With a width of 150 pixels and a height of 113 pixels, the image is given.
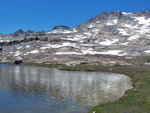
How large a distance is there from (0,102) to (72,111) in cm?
1579

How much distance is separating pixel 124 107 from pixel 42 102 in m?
16.9

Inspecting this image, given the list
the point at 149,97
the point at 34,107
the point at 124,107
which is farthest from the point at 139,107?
the point at 34,107

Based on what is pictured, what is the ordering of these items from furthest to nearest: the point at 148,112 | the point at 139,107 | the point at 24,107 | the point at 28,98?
the point at 28,98 → the point at 24,107 → the point at 139,107 → the point at 148,112

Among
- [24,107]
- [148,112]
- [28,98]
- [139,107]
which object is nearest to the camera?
[148,112]

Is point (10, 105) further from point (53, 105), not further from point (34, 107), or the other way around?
point (53, 105)

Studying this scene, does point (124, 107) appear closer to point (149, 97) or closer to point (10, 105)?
point (149, 97)

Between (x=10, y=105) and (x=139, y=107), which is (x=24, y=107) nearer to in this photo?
(x=10, y=105)

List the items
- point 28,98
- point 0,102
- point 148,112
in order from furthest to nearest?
point 28,98 → point 0,102 → point 148,112

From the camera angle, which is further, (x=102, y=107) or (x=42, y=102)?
(x=42, y=102)

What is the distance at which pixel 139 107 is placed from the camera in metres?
33.4

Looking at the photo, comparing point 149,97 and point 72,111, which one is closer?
point 72,111

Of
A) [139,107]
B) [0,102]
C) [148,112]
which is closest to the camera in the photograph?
[148,112]

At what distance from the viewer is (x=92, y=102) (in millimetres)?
42781

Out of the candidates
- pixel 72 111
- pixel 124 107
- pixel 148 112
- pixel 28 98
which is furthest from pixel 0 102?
pixel 148 112
